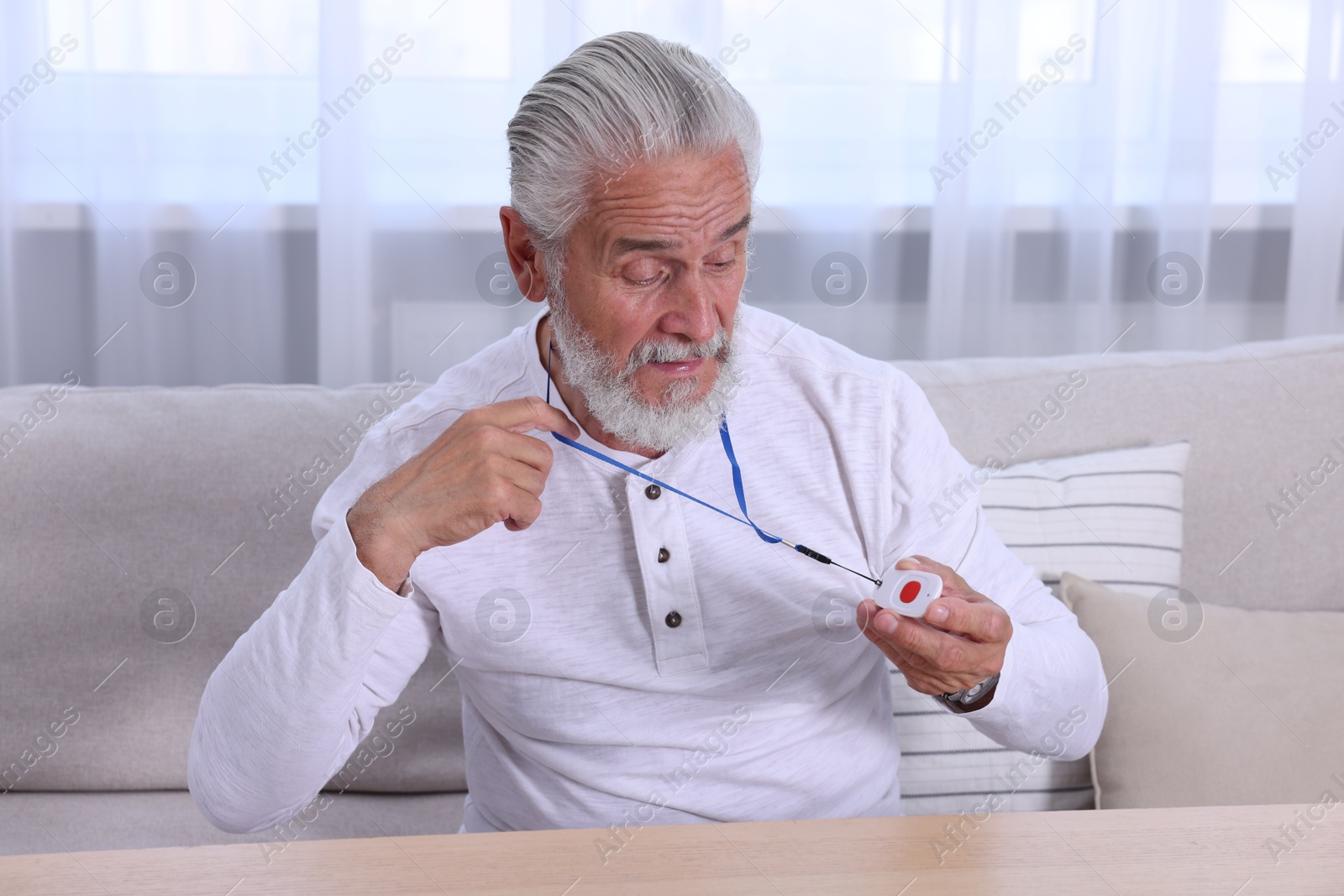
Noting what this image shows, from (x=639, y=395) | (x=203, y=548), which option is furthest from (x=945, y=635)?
(x=203, y=548)

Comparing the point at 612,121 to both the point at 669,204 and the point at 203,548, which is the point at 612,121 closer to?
the point at 669,204

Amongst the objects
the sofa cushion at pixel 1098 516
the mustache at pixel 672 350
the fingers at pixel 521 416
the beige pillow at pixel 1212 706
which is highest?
the mustache at pixel 672 350

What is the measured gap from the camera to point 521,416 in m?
1.12

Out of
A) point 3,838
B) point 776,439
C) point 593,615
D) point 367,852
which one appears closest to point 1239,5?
point 776,439

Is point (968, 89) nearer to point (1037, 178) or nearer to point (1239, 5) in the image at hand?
point (1037, 178)

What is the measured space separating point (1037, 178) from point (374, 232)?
1.48 m

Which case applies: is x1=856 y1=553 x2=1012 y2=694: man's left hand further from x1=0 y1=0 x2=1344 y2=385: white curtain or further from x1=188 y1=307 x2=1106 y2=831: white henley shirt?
x1=0 y1=0 x2=1344 y2=385: white curtain

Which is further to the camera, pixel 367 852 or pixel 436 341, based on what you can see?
pixel 436 341

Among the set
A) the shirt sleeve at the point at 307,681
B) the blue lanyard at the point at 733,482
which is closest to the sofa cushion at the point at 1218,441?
the blue lanyard at the point at 733,482

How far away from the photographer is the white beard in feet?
3.97

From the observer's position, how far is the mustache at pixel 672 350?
120cm

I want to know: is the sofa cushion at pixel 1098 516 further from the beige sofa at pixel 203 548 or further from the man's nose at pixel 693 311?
the man's nose at pixel 693 311

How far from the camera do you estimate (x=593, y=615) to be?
1279 millimetres

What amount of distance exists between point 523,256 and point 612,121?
0.78 ft
